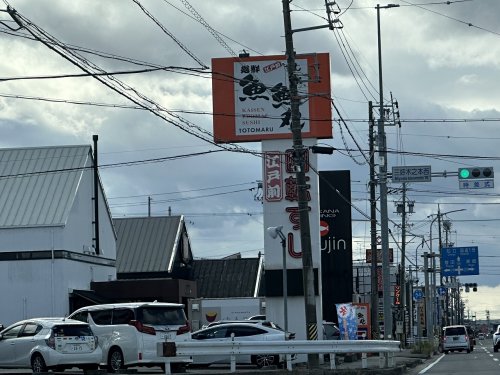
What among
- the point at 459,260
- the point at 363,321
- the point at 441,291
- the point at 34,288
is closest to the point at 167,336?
the point at 363,321

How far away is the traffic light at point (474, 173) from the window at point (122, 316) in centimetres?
1424

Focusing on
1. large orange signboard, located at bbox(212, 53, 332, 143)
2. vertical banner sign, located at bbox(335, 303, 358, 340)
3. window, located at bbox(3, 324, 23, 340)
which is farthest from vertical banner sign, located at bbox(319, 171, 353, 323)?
window, located at bbox(3, 324, 23, 340)

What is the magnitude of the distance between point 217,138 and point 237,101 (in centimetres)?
181

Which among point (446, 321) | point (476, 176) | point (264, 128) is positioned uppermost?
point (264, 128)

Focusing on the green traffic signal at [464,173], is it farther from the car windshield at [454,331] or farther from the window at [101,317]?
the car windshield at [454,331]

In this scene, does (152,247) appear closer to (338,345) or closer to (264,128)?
(264,128)

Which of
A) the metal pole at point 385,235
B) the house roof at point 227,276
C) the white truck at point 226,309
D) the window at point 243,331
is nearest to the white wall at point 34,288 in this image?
the white truck at point 226,309

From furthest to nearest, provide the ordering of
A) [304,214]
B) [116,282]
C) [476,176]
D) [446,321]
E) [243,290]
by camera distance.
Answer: [446,321]
[243,290]
[116,282]
[476,176]
[304,214]

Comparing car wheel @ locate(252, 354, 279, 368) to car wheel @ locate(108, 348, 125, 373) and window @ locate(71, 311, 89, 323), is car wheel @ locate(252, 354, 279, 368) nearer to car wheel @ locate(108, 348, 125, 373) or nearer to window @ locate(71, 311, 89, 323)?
car wheel @ locate(108, 348, 125, 373)

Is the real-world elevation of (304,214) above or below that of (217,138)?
below

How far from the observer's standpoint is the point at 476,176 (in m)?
34.8

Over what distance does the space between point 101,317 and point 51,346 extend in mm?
2573

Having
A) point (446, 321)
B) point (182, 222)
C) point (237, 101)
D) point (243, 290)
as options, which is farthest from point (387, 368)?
point (446, 321)

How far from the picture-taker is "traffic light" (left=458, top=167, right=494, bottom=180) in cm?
3447
